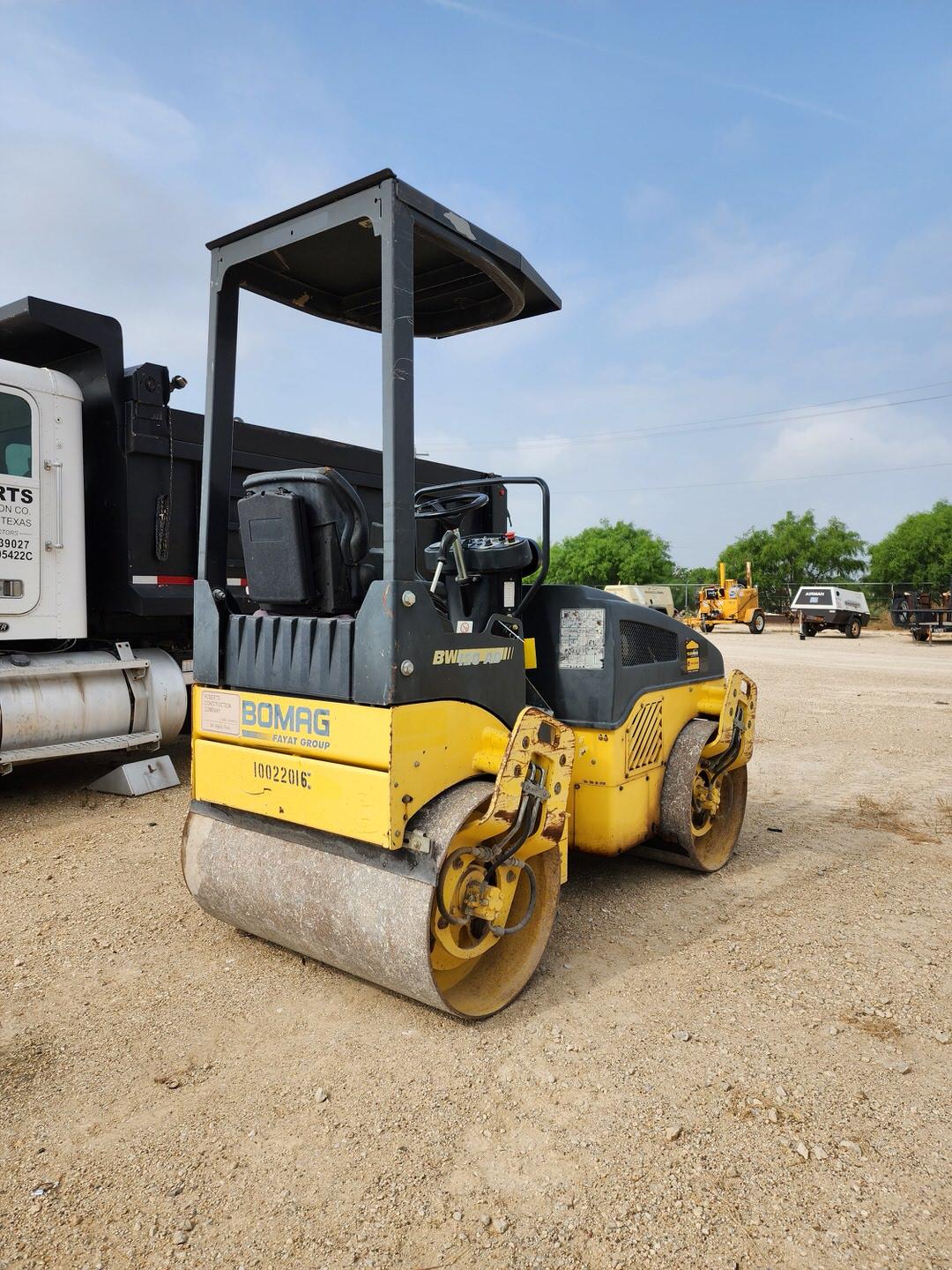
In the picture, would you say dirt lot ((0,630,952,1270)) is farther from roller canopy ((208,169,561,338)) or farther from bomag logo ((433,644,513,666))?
roller canopy ((208,169,561,338))

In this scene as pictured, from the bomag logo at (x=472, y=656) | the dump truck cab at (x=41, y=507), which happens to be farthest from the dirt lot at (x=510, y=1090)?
the dump truck cab at (x=41, y=507)

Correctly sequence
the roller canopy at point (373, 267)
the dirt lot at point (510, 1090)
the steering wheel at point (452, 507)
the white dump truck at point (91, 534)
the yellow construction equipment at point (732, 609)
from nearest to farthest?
the dirt lot at point (510, 1090) → the roller canopy at point (373, 267) → the steering wheel at point (452, 507) → the white dump truck at point (91, 534) → the yellow construction equipment at point (732, 609)

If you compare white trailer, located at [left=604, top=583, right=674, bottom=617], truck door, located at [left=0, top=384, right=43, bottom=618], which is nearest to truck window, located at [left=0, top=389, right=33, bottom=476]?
truck door, located at [left=0, top=384, right=43, bottom=618]

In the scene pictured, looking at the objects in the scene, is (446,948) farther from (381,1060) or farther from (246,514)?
(246,514)

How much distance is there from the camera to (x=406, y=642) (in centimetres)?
284

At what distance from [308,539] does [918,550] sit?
47.6 metres

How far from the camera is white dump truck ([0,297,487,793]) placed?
5844 mm

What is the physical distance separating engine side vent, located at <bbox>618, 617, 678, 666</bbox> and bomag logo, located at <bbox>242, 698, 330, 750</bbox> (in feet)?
5.30

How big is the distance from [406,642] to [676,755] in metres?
2.08

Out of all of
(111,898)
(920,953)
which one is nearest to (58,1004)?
(111,898)

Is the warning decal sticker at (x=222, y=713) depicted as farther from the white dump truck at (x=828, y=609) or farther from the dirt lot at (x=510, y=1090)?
the white dump truck at (x=828, y=609)

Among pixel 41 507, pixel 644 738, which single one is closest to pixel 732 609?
pixel 41 507

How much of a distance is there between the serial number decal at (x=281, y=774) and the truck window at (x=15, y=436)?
12.3ft

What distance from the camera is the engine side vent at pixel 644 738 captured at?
4.05m
